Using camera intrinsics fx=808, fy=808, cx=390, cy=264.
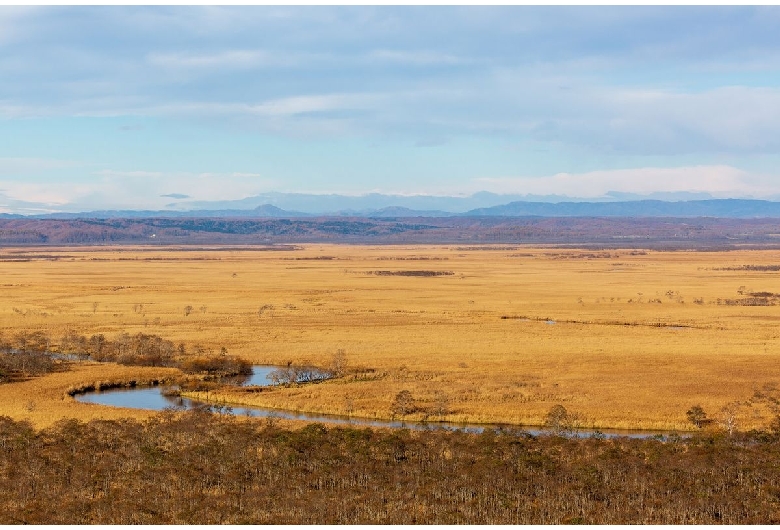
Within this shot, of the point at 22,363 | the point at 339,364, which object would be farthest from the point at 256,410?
the point at 22,363

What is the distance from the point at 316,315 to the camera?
75.4 m

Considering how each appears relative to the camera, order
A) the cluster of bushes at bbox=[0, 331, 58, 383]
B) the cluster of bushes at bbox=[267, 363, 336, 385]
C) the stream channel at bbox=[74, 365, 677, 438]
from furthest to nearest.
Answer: the cluster of bushes at bbox=[0, 331, 58, 383], the cluster of bushes at bbox=[267, 363, 336, 385], the stream channel at bbox=[74, 365, 677, 438]

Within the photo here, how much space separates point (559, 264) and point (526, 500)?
138m

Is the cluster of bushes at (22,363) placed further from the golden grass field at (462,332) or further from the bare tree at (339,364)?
the bare tree at (339,364)

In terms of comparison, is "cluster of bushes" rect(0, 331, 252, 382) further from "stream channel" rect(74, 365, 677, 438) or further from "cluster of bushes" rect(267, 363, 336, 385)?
"cluster of bushes" rect(267, 363, 336, 385)

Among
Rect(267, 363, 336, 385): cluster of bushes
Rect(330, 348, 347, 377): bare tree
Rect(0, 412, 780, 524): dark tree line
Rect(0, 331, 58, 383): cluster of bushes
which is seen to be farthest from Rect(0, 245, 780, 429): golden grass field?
Rect(0, 412, 780, 524): dark tree line

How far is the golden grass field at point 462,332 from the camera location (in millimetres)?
40062

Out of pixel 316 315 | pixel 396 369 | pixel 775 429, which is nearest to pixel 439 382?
pixel 396 369

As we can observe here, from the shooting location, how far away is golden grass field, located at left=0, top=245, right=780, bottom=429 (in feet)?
131

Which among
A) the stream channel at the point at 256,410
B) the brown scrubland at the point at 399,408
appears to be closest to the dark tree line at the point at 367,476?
the brown scrubland at the point at 399,408

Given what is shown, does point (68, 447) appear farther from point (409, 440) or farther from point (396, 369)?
point (396, 369)

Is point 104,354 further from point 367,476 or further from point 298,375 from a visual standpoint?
point 367,476

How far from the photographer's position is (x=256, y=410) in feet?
129

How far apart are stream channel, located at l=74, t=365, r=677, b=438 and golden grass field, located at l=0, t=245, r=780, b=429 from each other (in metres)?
0.88
